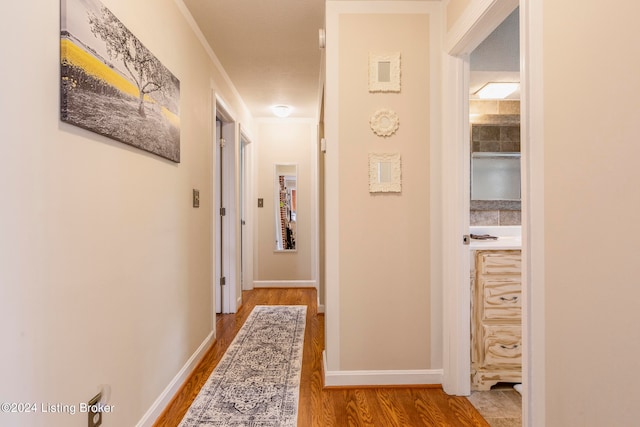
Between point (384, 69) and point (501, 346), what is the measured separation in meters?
1.86

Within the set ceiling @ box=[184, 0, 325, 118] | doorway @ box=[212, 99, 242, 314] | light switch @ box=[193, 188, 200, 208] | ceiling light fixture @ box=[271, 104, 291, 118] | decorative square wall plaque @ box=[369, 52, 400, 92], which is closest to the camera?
decorative square wall plaque @ box=[369, 52, 400, 92]

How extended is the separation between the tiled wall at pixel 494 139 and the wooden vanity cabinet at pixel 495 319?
0.70 meters

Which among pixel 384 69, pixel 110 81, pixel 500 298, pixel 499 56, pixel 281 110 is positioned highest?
pixel 281 110

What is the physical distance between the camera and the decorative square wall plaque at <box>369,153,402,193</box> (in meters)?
2.14

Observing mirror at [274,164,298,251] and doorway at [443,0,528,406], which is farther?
mirror at [274,164,298,251]

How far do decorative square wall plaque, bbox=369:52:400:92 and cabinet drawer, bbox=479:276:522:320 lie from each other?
4.35 feet

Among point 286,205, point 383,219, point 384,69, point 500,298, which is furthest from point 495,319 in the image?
point 286,205

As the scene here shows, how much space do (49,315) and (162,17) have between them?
64.4 inches

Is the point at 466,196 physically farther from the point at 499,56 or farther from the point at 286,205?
the point at 286,205

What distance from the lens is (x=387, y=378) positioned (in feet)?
7.02

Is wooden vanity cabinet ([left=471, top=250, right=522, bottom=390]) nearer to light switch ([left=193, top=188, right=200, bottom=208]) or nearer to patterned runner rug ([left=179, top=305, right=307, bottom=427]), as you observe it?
patterned runner rug ([left=179, top=305, right=307, bottom=427])

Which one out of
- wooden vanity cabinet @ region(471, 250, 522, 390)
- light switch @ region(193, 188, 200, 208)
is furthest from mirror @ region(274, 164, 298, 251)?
wooden vanity cabinet @ region(471, 250, 522, 390)

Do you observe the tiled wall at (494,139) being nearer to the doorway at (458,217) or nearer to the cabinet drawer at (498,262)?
the cabinet drawer at (498,262)

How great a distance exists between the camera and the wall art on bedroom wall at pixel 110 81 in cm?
114
